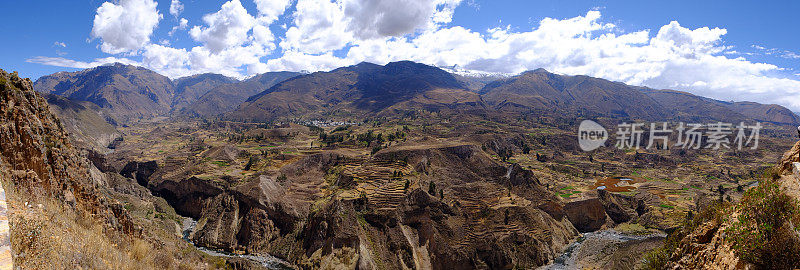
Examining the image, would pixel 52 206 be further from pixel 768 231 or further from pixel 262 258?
pixel 262 258

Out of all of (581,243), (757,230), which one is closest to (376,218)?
(581,243)

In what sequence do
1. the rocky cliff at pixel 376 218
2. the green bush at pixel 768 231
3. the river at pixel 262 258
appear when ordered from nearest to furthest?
the green bush at pixel 768 231 → the rocky cliff at pixel 376 218 → the river at pixel 262 258

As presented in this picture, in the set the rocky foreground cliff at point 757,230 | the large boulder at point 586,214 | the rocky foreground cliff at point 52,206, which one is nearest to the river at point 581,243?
the large boulder at point 586,214

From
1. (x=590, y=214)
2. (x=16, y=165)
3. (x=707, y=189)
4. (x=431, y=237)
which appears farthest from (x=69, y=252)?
(x=707, y=189)

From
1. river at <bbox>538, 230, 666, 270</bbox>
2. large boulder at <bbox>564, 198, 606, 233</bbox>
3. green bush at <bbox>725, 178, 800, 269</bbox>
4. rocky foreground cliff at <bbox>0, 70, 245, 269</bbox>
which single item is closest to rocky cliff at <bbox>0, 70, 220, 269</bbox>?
rocky foreground cliff at <bbox>0, 70, 245, 269</bbox>

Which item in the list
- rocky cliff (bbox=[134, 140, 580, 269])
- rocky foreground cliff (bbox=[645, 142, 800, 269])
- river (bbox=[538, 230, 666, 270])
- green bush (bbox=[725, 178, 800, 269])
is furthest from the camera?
river (bbox=[538, 230, 666, 270])

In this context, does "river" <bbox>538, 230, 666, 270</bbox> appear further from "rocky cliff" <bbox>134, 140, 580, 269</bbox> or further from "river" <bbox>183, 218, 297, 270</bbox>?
"river" <bbox>183, 218, 297, 270</bbox>

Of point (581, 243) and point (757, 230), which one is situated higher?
point (757, 230)

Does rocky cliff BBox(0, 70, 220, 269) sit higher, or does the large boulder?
rocky cliff BBox(0, 70, 220, 269)

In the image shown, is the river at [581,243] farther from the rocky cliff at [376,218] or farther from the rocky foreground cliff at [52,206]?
the rocky foreground cliff at [52,206]

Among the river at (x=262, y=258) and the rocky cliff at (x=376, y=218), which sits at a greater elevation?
the rocky cliff at (x=376, y=218)

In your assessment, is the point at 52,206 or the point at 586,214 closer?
the point at 52,206

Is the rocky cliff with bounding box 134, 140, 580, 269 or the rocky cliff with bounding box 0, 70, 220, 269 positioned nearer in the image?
the rocky cliff with bounding box 0, 70, 220, 269

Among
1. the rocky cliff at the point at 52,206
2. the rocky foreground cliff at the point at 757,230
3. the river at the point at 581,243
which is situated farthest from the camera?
the river at the point at 581,243
